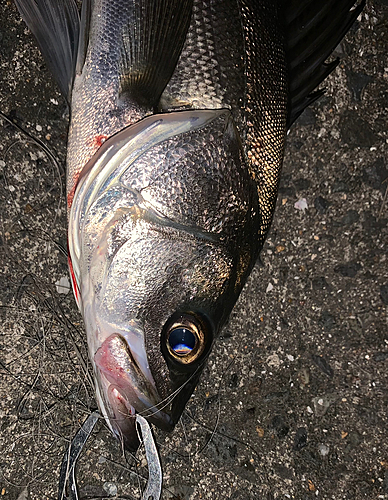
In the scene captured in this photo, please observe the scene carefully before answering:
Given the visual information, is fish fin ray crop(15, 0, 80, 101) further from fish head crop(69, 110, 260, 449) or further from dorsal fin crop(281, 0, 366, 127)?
dorsal fin crop(281, 0, 366, 127)

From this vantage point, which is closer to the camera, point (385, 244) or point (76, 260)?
point (76, 260)

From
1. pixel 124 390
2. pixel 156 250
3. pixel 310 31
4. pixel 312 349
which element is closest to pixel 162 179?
pixel 156 250

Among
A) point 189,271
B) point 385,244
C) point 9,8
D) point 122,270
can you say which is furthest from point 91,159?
point 385,244

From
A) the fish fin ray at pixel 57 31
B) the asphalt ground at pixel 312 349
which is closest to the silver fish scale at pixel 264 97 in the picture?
the asphalt ground at pixel 312 349

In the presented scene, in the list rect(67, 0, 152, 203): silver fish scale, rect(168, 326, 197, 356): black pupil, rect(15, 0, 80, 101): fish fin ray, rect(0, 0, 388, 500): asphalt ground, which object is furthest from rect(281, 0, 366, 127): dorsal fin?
rect(168, 326, 197, 356): black pupil

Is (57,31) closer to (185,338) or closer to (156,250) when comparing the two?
(156,250)

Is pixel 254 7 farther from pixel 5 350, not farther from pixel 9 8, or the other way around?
pixel 5 350

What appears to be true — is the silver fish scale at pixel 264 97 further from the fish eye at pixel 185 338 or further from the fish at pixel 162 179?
the fish eye at pixel 185 338
